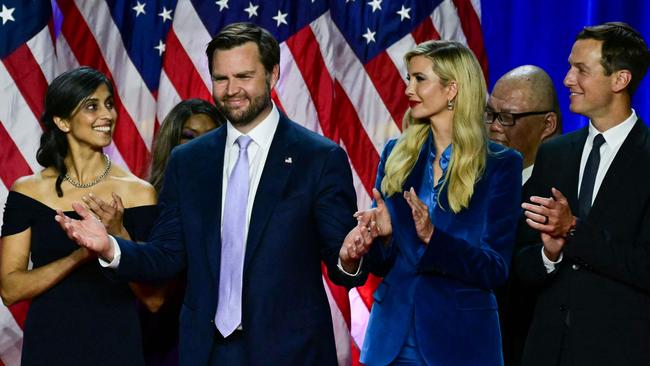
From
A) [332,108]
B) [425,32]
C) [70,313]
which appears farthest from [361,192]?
[70,313]

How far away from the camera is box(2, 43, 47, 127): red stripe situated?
452cm

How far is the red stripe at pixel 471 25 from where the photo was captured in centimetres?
499

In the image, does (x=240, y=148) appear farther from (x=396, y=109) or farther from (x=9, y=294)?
(x=396, y=109)

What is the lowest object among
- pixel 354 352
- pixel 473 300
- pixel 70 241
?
pixel 354 352

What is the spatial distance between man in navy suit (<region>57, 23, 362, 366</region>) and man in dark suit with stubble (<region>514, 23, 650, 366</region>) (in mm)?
628

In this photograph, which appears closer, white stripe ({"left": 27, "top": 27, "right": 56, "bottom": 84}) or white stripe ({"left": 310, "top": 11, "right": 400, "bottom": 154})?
white stripe ({"left": 27, "top": 27, "right": 56, "bottom": 84})

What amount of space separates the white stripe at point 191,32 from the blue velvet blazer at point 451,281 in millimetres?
2228

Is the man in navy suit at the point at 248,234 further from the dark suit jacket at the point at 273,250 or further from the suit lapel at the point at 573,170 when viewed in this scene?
the suit lapel at the point at 573,170

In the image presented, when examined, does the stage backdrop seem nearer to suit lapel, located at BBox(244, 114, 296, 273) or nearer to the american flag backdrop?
the american flag backdrop

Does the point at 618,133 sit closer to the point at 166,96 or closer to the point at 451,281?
the point at 451,281

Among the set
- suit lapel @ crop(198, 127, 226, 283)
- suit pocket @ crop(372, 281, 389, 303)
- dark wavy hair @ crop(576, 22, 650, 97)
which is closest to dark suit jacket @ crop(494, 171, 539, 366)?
dark wavy hair @ crop(576, 22, 650, 97)

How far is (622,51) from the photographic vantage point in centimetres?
300

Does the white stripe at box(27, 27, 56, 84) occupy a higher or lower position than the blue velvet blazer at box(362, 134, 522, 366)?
higher

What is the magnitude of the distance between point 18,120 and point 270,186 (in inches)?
89.2
